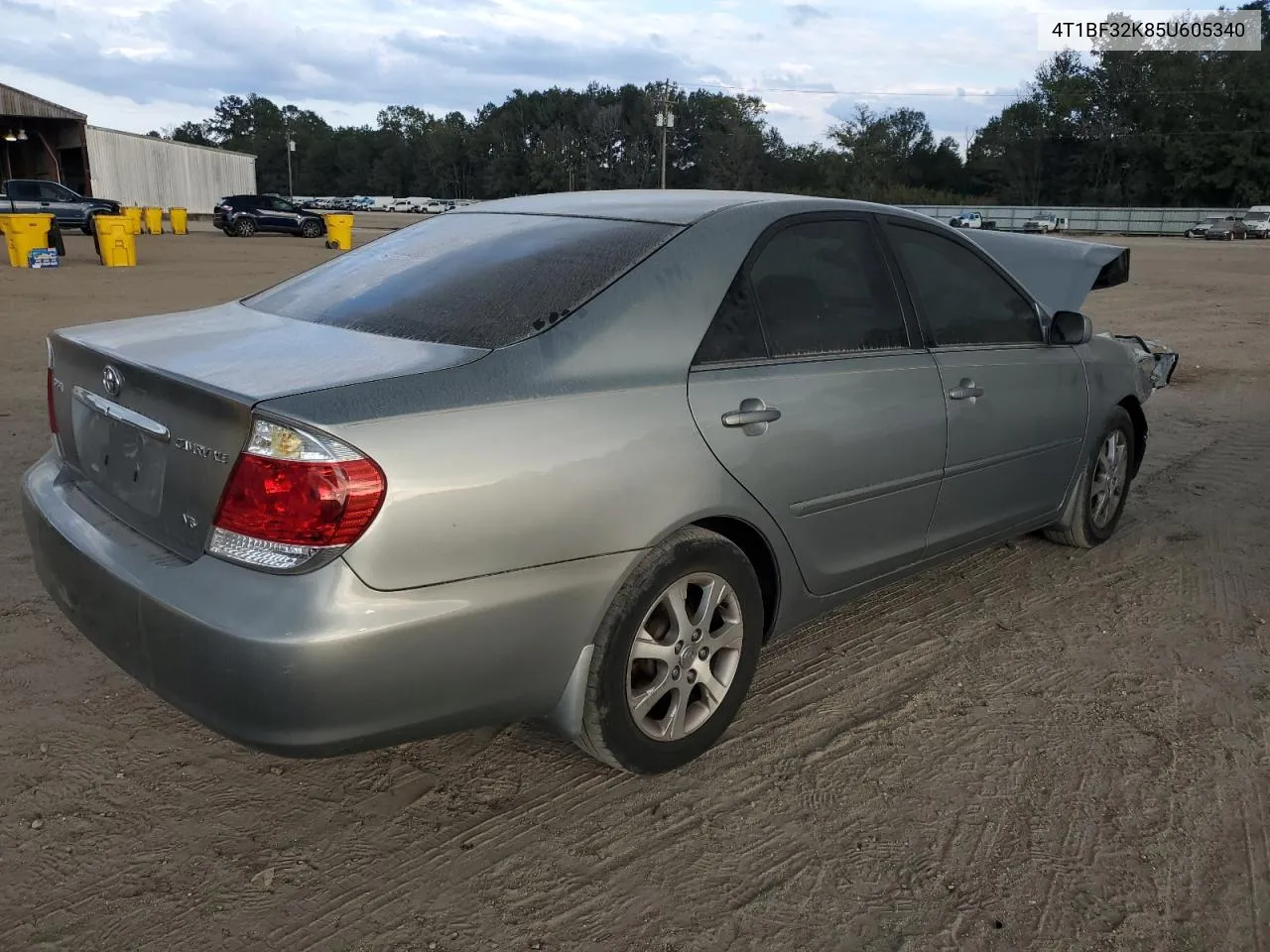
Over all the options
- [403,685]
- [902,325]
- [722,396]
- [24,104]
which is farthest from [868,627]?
[24,104]

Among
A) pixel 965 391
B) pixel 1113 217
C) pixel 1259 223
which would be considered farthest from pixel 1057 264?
pixel 1113 217

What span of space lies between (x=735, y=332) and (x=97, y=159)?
163 ft

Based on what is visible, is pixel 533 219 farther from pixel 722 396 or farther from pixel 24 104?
pixel 24 104

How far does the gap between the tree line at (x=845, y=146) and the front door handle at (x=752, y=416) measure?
66.3 metres

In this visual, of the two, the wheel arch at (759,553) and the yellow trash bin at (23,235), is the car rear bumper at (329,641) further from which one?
the yellow trash bin at (23,235)

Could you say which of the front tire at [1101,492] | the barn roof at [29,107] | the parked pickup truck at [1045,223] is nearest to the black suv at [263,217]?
the barn roof at [29,107]

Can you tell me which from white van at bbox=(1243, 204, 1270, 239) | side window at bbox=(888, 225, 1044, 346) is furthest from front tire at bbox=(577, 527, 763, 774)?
white van at bbox=(1243, 204, 1270, 239)

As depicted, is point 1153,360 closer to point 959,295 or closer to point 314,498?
point 959,295

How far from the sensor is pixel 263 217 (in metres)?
35.6

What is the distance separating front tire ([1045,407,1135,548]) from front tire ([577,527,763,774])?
2.34 m

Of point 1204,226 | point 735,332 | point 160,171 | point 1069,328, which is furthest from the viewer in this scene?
point 1204,226

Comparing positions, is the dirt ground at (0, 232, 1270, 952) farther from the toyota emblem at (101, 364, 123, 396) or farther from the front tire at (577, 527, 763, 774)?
the toyota emblem at (101, 364, 123, 396)

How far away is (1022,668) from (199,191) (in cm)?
5459

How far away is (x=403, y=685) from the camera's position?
88.7 inches
